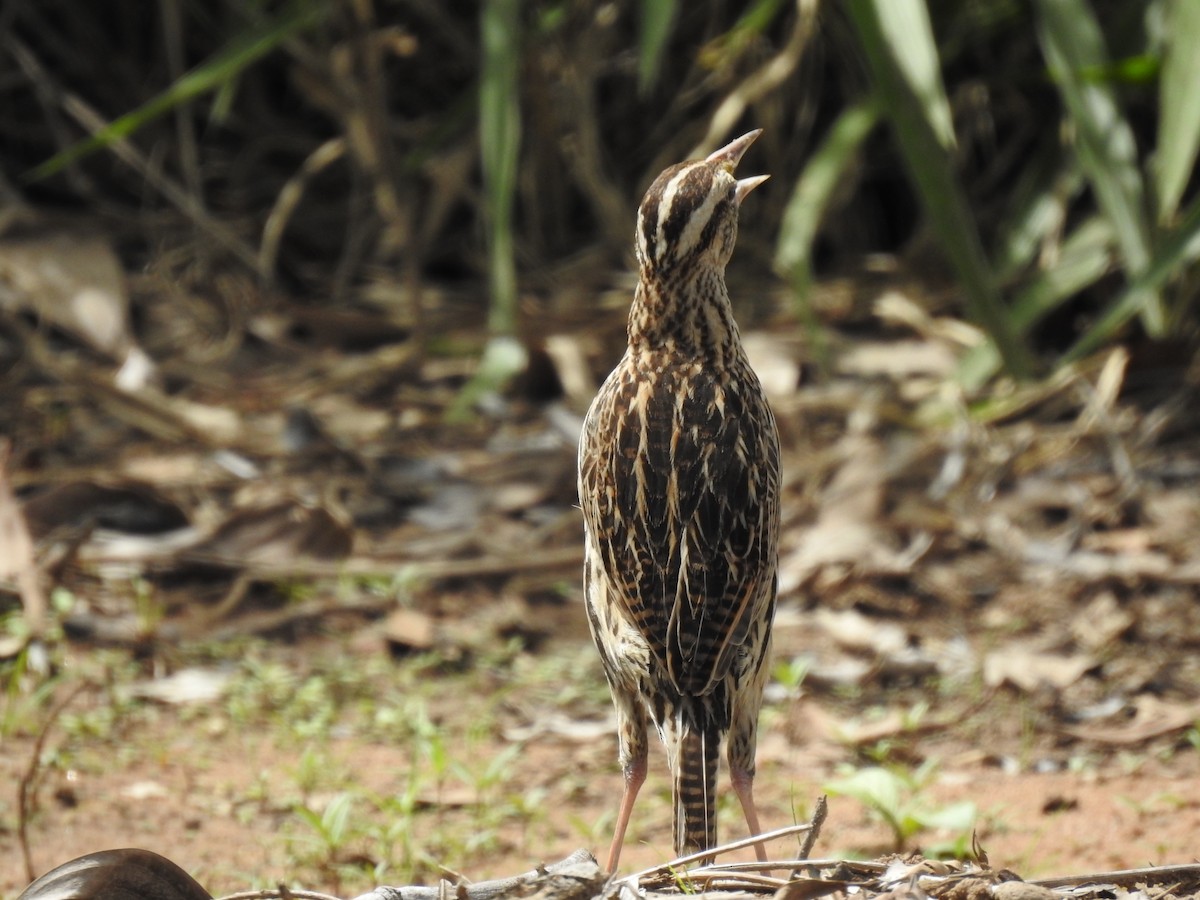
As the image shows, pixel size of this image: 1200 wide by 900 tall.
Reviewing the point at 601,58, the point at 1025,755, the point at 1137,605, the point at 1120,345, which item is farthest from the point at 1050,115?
the point at 1025,755

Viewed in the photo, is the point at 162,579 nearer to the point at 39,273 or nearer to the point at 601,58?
the point at 39,273

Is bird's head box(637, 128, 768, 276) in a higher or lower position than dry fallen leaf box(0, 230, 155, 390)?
lower

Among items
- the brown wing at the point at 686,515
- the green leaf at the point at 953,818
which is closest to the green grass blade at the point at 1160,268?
the green leaf at the point at 953,818

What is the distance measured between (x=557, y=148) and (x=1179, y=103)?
3.28 m

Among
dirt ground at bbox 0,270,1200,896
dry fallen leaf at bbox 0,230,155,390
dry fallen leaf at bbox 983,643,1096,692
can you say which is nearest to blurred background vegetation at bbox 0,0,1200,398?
dry fallen leaf at bbox 0,230,155,390

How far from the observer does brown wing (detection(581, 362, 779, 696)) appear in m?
4.00

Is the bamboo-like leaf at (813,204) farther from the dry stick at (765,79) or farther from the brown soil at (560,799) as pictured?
the brown soil at (560,799)

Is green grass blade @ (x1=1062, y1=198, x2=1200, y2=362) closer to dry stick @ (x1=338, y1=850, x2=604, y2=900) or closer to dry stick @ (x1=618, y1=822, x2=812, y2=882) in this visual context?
dry stick @ (x1=618, y1=822, x2=812, y2=882)

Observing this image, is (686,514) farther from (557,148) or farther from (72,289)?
(72,289)

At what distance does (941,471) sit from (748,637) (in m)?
3.06

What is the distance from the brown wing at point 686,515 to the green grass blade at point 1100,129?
2817 millimetres


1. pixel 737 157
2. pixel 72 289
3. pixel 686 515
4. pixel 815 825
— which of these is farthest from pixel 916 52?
pixel 72 289

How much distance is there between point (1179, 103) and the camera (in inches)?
248

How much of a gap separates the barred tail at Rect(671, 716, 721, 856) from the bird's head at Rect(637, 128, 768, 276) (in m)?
1.20
